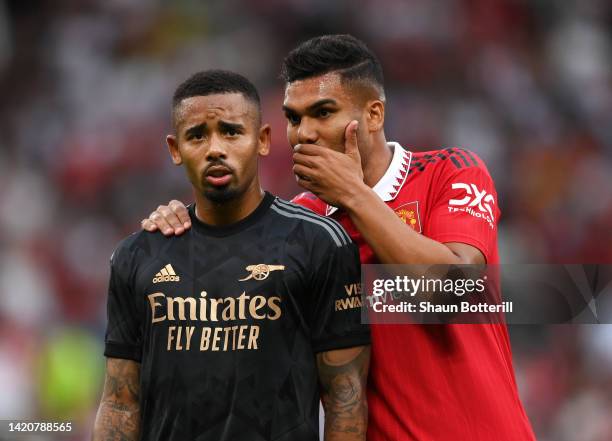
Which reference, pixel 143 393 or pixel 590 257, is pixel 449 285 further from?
pixel 590 257

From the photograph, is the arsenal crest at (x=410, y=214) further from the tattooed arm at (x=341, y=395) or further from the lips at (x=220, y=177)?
the lips at (x=220, y=177)

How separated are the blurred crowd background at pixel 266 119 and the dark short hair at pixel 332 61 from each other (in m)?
4.29

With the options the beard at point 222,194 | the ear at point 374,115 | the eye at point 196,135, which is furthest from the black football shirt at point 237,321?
the ear at point 374,115

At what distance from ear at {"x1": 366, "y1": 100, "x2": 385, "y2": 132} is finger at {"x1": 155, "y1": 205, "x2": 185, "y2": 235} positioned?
34.2 inches

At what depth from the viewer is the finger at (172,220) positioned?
12.6 feet

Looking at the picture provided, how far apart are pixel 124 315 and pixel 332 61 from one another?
128cm

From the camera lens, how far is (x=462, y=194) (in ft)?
13.2

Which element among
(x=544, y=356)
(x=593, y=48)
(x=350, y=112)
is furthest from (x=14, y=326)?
(x=593, y=48)

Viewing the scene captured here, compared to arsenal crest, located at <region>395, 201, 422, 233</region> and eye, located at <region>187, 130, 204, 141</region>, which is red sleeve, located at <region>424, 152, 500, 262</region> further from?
eye, located at <region>187, 130, 204, 141</region>

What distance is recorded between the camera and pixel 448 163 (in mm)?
4141

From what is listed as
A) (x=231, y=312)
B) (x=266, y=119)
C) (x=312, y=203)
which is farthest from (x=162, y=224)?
(x=266, y=119)

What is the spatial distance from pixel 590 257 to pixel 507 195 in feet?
3.44

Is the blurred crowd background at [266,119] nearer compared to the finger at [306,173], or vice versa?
the finger at [306,173]

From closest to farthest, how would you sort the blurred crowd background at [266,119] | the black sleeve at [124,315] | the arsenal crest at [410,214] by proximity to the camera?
1. the black sleeve at [124,315]
2. the arsenal crest at [410,214]
3. the blurred crowd background at [266,119]
